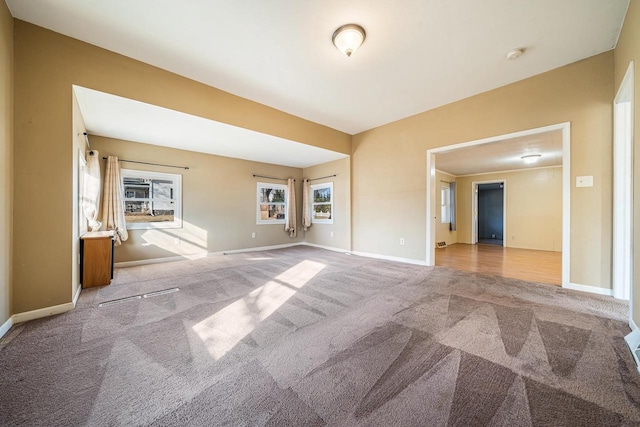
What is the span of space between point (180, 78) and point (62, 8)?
1.14 m

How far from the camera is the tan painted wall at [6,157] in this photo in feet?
6.40

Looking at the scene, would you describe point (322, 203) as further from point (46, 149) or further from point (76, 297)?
point (46, 149)

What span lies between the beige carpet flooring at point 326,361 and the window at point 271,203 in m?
3.68

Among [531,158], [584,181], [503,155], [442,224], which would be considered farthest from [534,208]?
[584,181]

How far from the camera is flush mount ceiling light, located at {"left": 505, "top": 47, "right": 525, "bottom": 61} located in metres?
2.67

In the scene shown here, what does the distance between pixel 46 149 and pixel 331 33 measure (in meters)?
3.10

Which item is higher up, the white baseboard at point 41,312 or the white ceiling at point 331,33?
the white ceiling at point 331,33

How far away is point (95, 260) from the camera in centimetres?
315

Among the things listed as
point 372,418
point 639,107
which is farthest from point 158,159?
point 639,107

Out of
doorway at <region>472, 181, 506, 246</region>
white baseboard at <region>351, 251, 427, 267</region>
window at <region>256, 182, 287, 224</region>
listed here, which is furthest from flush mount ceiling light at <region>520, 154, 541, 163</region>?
window at <region>256, 182, 287, 224</region>

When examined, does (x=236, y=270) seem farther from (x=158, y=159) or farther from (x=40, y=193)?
(x=158, y=159)

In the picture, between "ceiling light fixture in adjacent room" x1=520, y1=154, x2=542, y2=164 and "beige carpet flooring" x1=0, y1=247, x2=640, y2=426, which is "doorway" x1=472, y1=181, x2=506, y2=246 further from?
"beige carpet flooring" x1=0, y1=247, x2=640, y2=426

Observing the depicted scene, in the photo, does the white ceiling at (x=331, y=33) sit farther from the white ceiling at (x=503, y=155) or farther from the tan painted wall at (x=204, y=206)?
the tan painted wall at (x=204, y=206)

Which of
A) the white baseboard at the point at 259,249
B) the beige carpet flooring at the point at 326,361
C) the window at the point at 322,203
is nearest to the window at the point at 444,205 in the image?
the window at the point at 322,203
